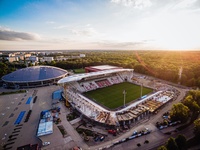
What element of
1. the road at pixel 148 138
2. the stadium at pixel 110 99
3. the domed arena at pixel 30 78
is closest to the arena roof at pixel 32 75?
the domed arena at pixel 30 78

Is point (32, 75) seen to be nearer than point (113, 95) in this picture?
No

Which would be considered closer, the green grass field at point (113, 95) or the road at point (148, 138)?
the road at point (148, 138)

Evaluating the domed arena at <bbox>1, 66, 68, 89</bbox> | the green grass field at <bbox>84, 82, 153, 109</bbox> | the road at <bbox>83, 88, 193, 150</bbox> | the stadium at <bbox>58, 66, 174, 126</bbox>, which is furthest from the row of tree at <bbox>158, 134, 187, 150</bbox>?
the domed arena at <bbox>1, 66, 68, 89</bbox>

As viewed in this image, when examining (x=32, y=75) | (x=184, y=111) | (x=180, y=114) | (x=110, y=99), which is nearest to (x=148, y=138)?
(x=180, y=114)

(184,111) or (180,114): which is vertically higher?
(184,111)

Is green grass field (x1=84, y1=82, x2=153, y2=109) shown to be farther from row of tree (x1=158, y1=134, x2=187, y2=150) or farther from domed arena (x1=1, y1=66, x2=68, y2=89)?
domed arena (x1=1, y1=66, x2=68, y2=89)

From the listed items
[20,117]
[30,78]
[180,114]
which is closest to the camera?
[180,114]

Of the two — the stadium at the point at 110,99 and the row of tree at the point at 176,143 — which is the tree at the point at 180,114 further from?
the row of tree at the point at 176,143

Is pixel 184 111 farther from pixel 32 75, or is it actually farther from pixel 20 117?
pixel 32 75

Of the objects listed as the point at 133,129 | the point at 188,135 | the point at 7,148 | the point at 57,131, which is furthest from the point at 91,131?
the point at 188,135
